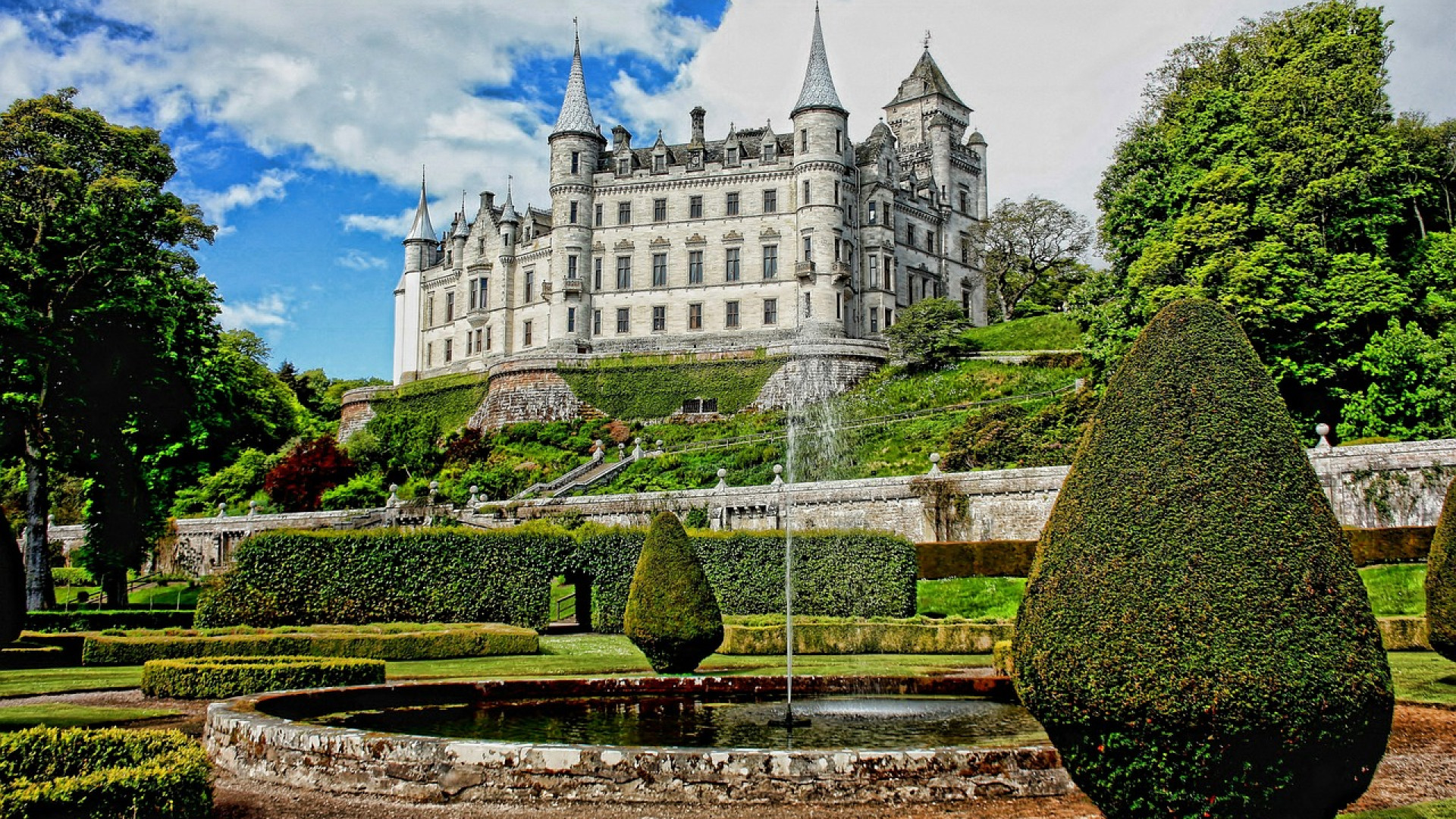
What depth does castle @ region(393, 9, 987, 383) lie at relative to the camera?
61688 mm

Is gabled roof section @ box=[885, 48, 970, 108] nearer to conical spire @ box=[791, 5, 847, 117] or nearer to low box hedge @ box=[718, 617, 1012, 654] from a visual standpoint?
conical spire @ box=[791, 5, 847, 117]

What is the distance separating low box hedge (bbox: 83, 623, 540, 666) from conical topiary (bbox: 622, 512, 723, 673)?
7.42 meters

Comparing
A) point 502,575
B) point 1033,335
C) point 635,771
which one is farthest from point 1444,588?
point 1033,335

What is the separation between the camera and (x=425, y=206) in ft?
255

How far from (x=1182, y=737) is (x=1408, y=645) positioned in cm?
1450

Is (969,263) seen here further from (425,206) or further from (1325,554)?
(1325,554)

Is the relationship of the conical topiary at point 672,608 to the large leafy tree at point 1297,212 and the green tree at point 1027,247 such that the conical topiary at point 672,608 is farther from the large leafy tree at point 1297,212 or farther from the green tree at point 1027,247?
the green tree at point 1027,247

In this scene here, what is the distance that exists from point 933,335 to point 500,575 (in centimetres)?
3124

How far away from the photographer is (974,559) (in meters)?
28.8

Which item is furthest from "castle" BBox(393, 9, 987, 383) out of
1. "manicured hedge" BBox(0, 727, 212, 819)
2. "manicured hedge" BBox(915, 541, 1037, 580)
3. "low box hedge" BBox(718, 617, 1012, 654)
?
"manicured hedge" BBox(0, 727, 212, 819)

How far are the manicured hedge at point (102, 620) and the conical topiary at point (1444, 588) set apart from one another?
83.6 feet

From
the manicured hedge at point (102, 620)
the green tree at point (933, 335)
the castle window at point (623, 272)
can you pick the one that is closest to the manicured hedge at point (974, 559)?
the manicured hedge at point (102, 620)

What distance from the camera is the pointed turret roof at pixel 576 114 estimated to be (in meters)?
65.1

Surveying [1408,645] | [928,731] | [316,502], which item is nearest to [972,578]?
[1408,645]
